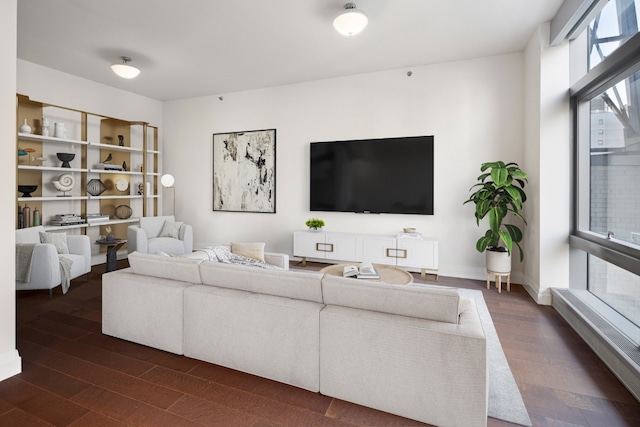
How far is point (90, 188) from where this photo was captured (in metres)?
5.15

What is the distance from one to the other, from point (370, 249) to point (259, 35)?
3.06 meters

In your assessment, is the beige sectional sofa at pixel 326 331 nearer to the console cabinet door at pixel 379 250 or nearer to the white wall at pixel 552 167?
the white wall at pixel 552 167

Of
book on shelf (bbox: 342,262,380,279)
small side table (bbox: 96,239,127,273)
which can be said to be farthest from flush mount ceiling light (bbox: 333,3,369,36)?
small side table (bbox: 96,239,127,273)

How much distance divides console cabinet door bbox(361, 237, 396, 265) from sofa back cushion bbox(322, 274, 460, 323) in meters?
2.74

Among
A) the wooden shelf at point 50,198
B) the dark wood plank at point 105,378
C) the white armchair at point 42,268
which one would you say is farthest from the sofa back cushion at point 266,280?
the wooden shelf at point 50,198

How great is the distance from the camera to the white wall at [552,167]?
11.1 ft

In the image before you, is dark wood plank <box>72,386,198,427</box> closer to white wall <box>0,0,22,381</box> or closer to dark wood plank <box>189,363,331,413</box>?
dark wood plank <box>189,363,331,413</box>

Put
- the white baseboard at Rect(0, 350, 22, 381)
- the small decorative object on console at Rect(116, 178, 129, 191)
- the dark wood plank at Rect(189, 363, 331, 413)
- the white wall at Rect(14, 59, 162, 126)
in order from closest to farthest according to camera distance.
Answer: the dark wood plank at Rect(189, 363, 331, 413) → the white baseboard at Rect(0, 350, 22, 381) → the white wall at Rect(14, 59, 162, 126) → the small decorative object on console at Rect(116, 178, 129, 191)

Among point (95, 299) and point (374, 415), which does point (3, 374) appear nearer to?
point (95, 299)

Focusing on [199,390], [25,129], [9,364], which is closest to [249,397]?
[199,390]

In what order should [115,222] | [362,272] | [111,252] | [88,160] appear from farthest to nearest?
[115,222] < [88,160] < [111,252] < [362,272]

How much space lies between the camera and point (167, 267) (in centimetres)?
240

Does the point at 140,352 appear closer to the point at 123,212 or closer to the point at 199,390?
the point at 199,390

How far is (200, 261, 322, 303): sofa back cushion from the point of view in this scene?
1938 mm
